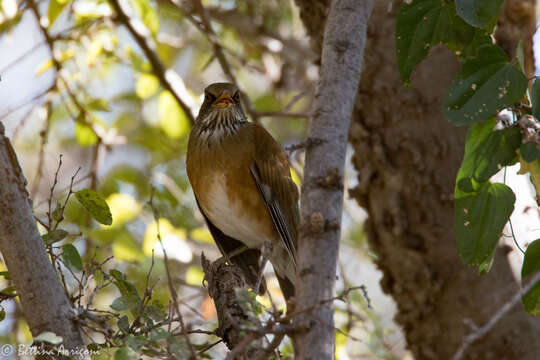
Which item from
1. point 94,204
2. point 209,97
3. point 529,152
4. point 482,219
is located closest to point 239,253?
point 209,97

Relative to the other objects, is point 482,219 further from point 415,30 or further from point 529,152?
point 415,30

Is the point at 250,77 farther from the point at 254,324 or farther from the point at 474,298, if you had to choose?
the point at 254,324

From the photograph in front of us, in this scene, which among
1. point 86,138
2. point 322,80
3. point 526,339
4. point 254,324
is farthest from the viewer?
point 86,138

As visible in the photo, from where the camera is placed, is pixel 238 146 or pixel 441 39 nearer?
pixel 441 39

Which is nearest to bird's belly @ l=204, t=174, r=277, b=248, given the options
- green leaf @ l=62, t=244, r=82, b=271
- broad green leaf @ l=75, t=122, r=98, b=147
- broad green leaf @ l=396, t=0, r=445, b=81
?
broad green leaf @ l=75, t=122, r=98, b=147

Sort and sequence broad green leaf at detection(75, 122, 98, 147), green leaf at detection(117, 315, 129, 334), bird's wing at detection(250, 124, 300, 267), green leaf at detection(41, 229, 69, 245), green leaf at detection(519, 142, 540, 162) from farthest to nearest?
broad green leaf at detection(75, 122, 98, 147) < bird's wing at detection(250, 124, 300, 267) < green leaf at detection(41, 229, 69, 245) < green leaf at detection(117, 315, 129, 334) < green leaf at detection(519, 142, 540, 162)

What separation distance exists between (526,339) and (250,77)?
251 inches

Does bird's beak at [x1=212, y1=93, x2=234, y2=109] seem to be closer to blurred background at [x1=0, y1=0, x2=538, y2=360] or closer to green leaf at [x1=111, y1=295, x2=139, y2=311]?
blurred background at [x1=0, y1=0, x2=538, y2=360]

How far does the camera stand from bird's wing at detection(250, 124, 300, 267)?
419 cm

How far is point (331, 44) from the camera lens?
2.47 meters

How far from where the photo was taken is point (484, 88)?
234 centimetres

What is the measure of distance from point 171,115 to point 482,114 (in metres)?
3.35

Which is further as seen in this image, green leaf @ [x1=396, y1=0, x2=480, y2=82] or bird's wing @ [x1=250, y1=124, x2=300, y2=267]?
bird's wing @ [x1=250, y1=124, x2=300, y2=267]

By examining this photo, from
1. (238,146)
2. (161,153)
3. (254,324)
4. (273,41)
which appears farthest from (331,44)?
(273,41)
